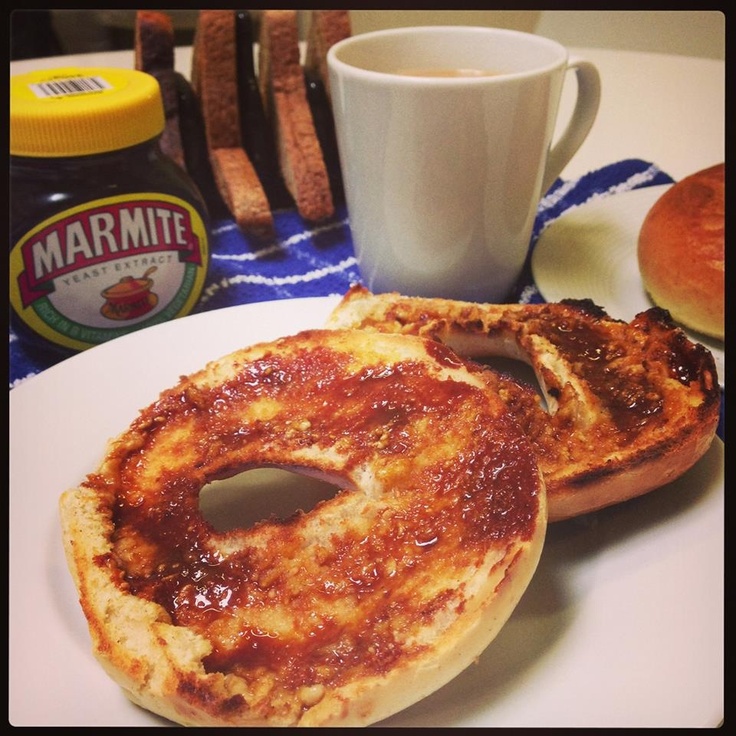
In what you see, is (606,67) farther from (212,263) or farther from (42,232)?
(42,232)

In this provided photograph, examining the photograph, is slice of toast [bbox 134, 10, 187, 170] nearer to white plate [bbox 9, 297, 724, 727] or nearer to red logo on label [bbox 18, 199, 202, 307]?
red logo on label [bbox 18, 199, 202, 307]

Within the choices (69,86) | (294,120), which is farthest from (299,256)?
(69,86)

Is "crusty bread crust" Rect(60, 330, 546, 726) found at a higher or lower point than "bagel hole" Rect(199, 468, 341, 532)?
higher

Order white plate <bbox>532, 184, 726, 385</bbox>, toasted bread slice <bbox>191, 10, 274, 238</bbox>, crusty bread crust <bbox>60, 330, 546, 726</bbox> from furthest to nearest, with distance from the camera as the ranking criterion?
toasted bread slice <bbox>191, 10, 274, 238</bbox> → white plate <bbox>532, 184, 726, 385</bbox> → crusty bread crust <bbox>60, 330, 546, 726</bbox>

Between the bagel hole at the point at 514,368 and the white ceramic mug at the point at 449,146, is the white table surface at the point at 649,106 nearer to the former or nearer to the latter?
the white ceramic mug at the point at 449,146

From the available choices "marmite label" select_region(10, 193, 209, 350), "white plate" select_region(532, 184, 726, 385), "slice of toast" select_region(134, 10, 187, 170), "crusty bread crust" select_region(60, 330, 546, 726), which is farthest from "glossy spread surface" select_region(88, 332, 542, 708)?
"slice of toast" select_region(134, 10, 187, 170)

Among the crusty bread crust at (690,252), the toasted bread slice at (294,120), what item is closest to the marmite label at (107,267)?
the toasted bread slice at (294,120)

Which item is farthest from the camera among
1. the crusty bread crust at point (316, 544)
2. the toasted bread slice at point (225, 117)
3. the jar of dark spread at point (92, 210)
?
the toasted bread slice at point (225, 117)
